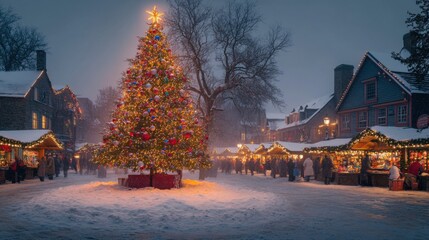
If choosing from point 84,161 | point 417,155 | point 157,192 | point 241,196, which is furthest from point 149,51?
point 84,161

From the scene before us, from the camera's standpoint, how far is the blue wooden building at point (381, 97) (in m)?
25.8

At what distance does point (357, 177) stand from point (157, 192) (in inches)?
581

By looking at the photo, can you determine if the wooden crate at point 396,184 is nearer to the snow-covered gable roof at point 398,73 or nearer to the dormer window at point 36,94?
the snow-covered gable roof at point 398,73

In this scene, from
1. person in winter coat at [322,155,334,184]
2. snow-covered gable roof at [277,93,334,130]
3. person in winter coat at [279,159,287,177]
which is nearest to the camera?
person in winter coat at [322,155,334,184]

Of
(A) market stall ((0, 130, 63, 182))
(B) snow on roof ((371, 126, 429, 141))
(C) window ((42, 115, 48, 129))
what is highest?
(C) window ((42, 115, 48, 129))

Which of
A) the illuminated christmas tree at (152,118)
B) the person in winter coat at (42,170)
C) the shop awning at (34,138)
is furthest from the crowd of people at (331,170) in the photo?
the shop awning at (34,138)

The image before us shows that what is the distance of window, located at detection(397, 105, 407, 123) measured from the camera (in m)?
26.8

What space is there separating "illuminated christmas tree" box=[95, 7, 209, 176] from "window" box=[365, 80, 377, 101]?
20.2 meters

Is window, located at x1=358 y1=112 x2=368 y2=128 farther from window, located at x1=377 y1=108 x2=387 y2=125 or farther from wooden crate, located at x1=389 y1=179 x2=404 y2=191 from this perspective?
wooden crate, located at x1=389 y1=179 x2=404 y2=191

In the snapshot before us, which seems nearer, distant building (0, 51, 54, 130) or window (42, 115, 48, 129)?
distant building (0, 51, 54, 130)

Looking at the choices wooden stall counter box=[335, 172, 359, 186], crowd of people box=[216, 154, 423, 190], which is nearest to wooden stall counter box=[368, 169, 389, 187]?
crowd of people box=[216, 154, 423, 190]

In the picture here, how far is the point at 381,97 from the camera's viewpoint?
29.3m

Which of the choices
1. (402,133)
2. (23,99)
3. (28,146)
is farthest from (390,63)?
(23,99)

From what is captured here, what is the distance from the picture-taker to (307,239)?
7.68 m
